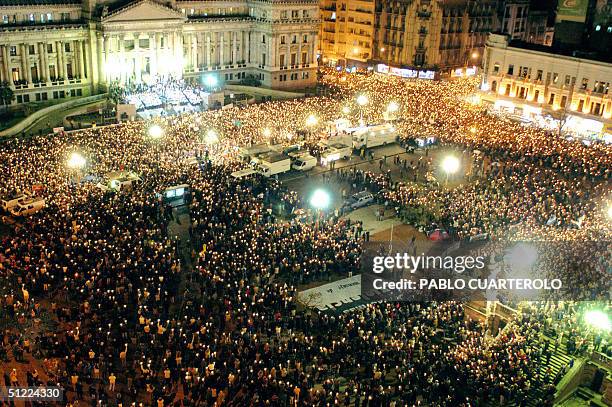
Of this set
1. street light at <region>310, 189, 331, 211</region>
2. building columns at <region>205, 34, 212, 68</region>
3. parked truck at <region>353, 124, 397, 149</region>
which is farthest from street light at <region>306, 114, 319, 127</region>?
building columns at <region>205, 34, 212, 68</region>

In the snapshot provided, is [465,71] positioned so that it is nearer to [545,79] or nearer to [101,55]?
[545,79]

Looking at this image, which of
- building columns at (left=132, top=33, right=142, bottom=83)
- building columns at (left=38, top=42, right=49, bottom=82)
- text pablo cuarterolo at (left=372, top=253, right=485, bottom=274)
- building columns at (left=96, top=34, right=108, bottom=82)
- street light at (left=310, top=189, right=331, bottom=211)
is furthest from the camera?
building columns at (left=132, top=33, right=142, bottom=83)

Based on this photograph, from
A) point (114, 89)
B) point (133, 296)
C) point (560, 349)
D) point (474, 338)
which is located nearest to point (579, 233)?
point (560, 349)

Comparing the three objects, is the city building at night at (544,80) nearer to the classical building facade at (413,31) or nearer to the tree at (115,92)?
the classical building facade at (413,31)

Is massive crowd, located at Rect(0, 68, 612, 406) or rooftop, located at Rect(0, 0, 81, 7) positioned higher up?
rooftop, located at Rect(0, 0, 81, 7)

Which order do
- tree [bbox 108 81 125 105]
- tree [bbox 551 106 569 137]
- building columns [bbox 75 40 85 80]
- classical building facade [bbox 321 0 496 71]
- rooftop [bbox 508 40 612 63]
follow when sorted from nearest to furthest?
1. tree [bbox 551 106 569 137]
2. rooftop [bbox 508 40 612 63]
3. tree [bbox 108 81 125 105]
4. building columns [bbox 75 40 85 80]
5. classical building facade [bbox 321 0 496 71]

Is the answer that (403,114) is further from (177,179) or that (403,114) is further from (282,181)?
(177,179)

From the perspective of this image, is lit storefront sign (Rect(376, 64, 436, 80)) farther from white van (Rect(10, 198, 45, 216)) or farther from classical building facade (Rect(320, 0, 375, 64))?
white van (Rect(10, 198, 45, 216))
